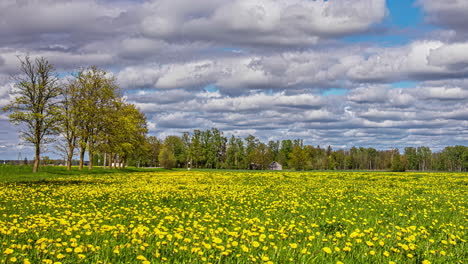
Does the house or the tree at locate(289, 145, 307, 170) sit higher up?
the tree at locate(289, 145, 307, 170)

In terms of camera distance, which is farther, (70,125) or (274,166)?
(274,166)

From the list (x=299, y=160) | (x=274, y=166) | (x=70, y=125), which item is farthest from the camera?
(x=274, y=166)

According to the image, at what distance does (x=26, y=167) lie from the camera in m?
43.5

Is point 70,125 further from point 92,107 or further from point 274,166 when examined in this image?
point 274,166

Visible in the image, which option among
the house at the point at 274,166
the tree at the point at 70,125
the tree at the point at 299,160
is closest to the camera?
the tree at the point at 70,125

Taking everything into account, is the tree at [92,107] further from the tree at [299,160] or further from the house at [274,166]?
the house at [274,166]

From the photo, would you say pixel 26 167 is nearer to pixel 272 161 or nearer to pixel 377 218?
pixel 377 218

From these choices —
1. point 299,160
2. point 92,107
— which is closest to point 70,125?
point 92,107

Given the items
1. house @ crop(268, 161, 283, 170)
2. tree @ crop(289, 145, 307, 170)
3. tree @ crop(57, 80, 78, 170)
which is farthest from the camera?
house @ crop(268, 161, 283, 170)

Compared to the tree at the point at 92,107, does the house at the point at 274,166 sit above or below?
below

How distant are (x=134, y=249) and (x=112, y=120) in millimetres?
48834

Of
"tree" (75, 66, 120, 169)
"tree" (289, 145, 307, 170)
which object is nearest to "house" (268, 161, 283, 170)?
"tree" (289, 145, 307, 170)

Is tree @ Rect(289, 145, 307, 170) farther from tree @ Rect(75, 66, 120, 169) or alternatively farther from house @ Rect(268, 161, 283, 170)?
tree @ Rect(75, 66, 120, 169)

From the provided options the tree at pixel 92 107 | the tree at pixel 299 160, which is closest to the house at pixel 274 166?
the tree at pixel 299 160
